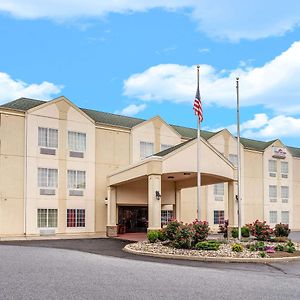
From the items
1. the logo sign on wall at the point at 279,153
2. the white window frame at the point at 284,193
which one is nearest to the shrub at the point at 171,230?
the logo sign on wall at the point at 279,153

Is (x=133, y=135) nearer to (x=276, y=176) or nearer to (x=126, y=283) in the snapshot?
(x=276, y=176)

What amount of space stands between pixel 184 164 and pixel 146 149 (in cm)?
984

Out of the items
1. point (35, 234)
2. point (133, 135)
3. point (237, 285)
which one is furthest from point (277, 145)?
point (237, 285)

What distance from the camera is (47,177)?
30422mm

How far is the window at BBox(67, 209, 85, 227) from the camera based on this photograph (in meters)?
31.0

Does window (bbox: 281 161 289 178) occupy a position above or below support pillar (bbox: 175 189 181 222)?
above

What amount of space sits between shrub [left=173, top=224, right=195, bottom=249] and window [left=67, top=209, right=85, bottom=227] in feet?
45.0

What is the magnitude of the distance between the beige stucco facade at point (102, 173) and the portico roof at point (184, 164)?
0.18ft

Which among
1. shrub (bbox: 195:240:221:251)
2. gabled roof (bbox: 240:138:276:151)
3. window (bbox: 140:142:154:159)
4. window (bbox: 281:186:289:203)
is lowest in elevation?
shrub (bbox: 195:240:221:251)

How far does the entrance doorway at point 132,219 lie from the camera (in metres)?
33.5

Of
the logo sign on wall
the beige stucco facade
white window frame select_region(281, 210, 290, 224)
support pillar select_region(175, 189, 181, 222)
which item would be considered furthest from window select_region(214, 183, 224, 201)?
white window frame select_region(281, 210, 290, 224)

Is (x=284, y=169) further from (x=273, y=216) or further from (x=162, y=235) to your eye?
(x=162, y=235)

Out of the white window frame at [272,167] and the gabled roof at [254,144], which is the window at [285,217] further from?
the gabled roof at [254,144]

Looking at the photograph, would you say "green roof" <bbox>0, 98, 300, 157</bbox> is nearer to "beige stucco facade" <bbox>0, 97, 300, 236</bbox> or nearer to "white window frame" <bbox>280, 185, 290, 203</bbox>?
"beige stucco facade" <bbox>0, 97, 300, 236</bbox>
